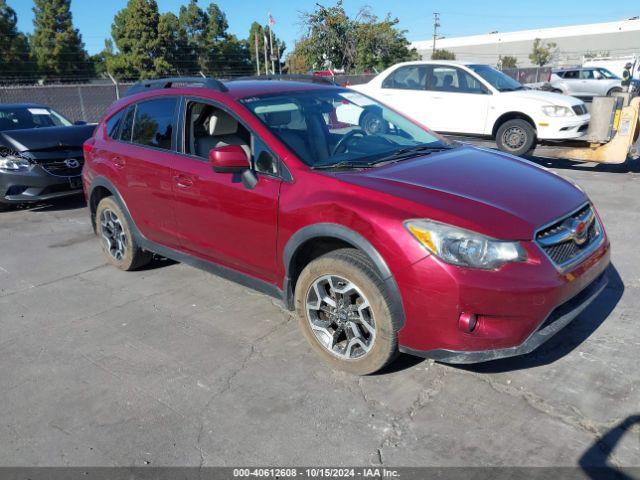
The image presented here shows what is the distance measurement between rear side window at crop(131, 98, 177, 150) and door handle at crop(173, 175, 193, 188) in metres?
0.34

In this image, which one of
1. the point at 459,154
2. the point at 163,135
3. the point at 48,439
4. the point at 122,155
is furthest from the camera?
the point at 122,155

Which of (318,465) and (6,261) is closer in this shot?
(318,465)

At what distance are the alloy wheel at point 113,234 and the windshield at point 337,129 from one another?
211 centimetres

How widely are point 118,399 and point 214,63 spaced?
4586cm

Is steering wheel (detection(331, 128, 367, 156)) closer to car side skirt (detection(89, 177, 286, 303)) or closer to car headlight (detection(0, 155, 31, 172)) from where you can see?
car side skirt (detection(89, 177, 286, 303))

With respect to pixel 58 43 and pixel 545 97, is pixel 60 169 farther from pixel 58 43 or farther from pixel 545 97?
pixel 58 43

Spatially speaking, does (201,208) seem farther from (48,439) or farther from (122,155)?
(48,439)

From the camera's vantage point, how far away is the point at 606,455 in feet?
8.48

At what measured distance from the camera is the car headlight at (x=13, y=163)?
24.8 feet

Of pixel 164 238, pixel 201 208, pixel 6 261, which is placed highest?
pixel 201 208

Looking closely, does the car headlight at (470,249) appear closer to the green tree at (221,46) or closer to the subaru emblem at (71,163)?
the subaru emblem at (71,163)

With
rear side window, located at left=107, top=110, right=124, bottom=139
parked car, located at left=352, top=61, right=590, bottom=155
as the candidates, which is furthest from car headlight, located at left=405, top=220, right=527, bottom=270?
parked car, located at left=352, top=61, right=590, bottom=155

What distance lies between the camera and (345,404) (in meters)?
3.08

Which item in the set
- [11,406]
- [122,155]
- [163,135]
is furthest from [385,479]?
[122,155]
